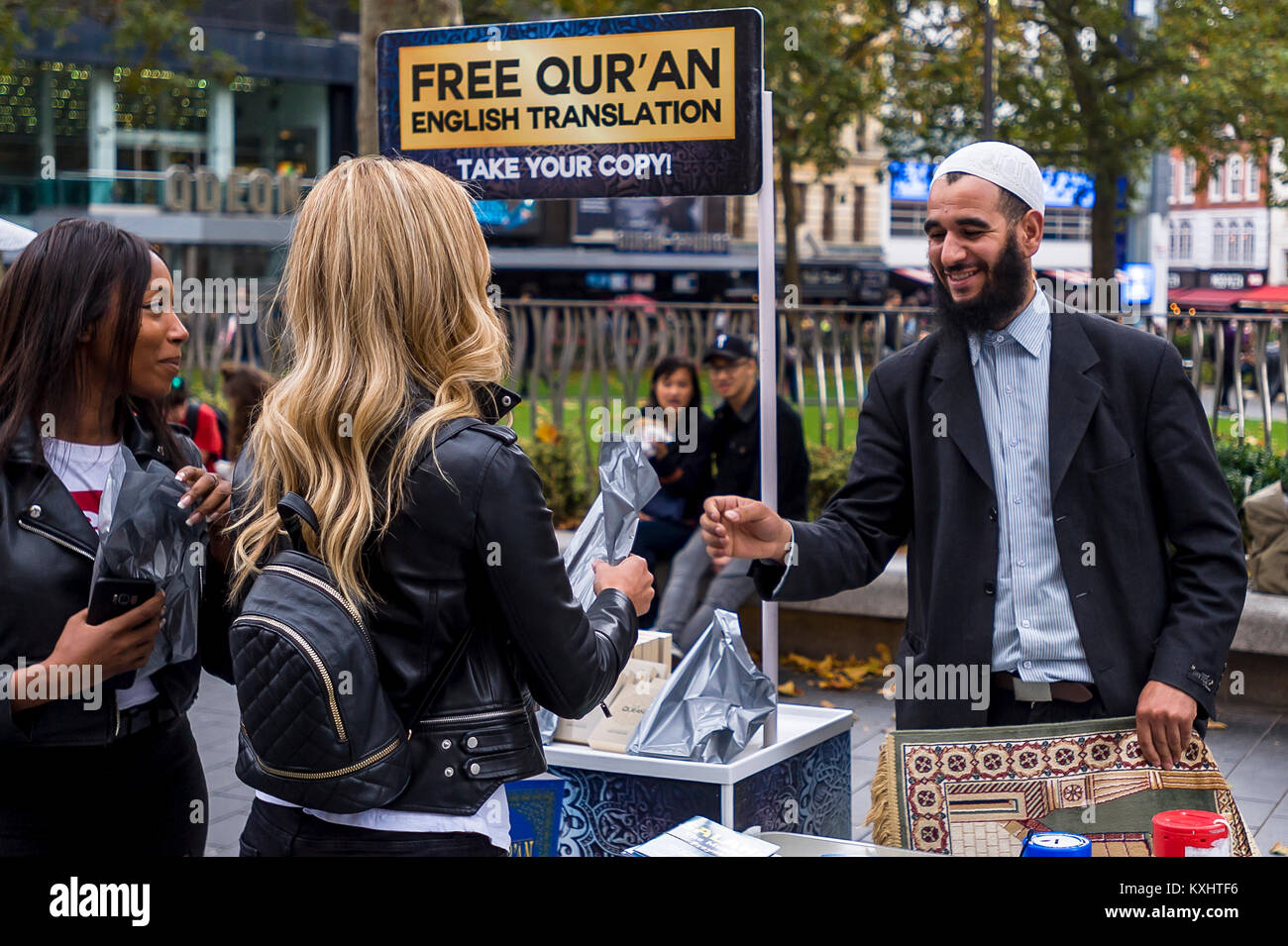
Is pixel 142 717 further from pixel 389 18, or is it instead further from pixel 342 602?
pixel 389 18

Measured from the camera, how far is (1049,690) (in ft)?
9.34

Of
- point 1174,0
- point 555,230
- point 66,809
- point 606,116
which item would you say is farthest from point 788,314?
point 555,230

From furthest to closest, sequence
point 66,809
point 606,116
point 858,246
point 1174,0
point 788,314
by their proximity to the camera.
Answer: point 858,246 → point 1174,0 → point 788,314 → point 606,116 → point 66,809

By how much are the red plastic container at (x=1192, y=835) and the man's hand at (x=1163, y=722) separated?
0.92 feet

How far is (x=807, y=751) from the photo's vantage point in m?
3.58

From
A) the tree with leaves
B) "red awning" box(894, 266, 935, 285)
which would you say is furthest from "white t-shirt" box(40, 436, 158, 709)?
"red awning" box(894, 266, 935, 285)

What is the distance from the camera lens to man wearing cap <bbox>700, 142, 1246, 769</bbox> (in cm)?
279

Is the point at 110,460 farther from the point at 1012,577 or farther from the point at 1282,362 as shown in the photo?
the point at 1282,362

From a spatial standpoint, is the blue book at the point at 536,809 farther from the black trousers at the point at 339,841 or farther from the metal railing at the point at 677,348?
the metal railing at the point at 677,348

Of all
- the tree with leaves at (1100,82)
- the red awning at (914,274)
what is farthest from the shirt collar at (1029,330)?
the red awning at (914,274)

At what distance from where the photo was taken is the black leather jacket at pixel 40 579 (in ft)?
8.42

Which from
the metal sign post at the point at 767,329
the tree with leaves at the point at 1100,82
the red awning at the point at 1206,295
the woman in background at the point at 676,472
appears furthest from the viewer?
the red awning at the point at 1206,295

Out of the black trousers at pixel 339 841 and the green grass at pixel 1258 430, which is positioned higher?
the green grass at pixel 1258 430
